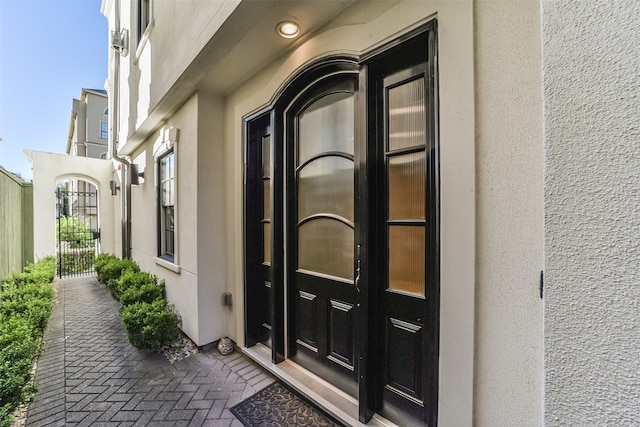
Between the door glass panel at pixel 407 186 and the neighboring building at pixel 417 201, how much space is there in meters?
0.01

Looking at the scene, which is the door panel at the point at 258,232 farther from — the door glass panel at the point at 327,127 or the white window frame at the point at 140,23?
the white window frame at the point at 140,23

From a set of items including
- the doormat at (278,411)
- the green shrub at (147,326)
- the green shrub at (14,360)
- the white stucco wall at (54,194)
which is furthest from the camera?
the white stucco wall at (54,194)

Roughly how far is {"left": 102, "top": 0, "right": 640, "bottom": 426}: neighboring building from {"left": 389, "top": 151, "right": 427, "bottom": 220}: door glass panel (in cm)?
1

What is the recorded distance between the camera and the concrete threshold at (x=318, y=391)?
2117 mm

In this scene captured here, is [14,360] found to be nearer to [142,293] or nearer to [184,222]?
[142,293]

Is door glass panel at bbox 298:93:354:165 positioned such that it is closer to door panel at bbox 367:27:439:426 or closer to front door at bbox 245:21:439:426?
front door at bbox 245:21:439:426

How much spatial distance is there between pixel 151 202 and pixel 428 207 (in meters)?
5.51

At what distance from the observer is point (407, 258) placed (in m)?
1.97

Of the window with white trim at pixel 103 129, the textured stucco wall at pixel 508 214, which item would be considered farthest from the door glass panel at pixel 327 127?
the window with white trim at pixel 103 129

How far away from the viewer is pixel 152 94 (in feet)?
14.5

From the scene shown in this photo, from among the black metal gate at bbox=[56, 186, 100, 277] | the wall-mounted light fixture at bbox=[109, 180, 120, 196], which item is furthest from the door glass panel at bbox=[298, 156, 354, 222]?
the black metal gate at bbox=[56, 186, 100, 277]

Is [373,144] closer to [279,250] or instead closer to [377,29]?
[377,29]

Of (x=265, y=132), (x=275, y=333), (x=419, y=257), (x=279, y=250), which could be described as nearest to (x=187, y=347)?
(x=275, y=333)

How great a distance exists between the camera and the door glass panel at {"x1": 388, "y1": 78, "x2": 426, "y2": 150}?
1.89 metres
